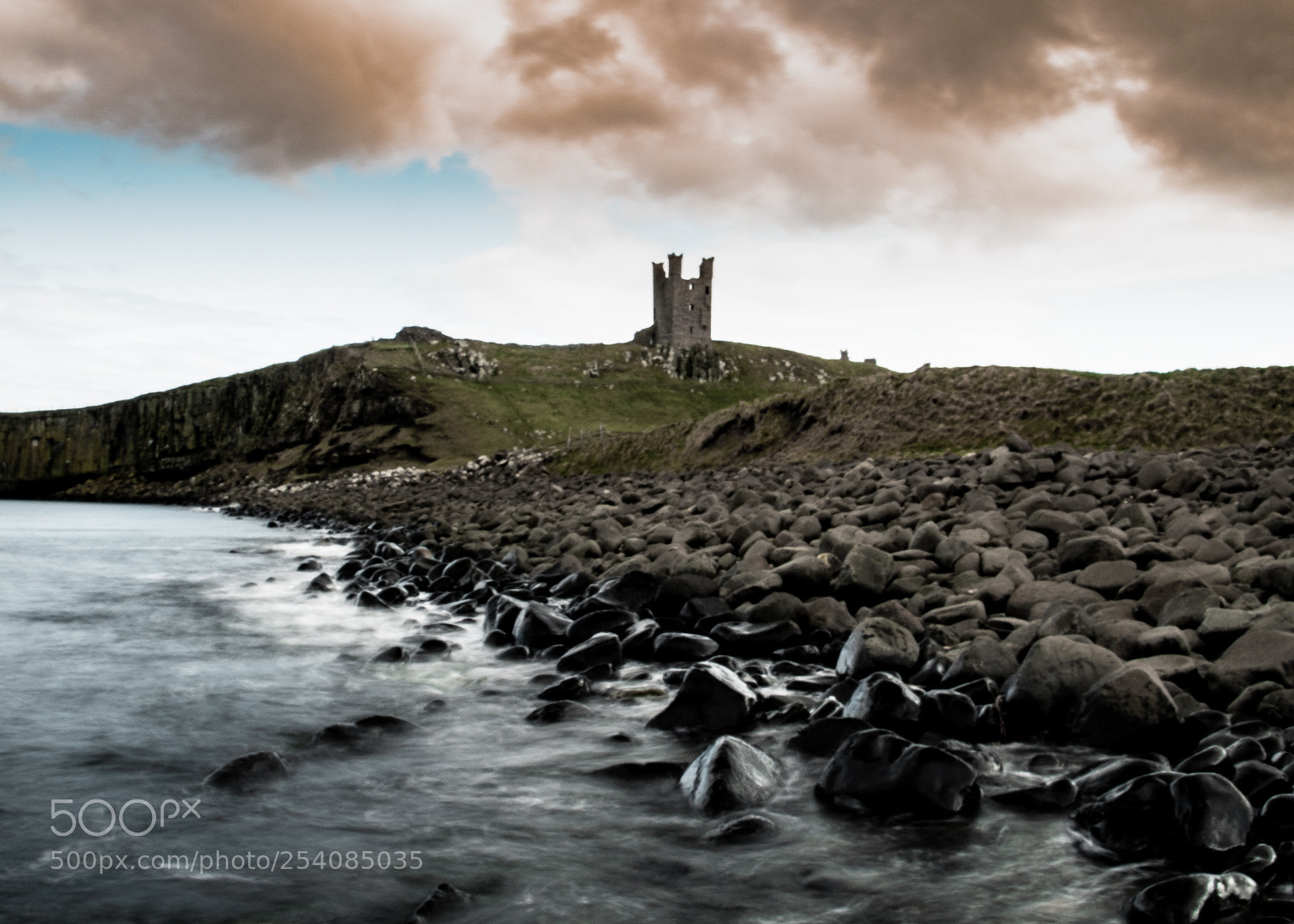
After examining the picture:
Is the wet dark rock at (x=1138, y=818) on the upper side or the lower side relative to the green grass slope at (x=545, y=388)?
lower

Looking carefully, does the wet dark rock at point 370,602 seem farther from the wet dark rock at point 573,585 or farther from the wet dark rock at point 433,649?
the wet dark rock at point 433,649

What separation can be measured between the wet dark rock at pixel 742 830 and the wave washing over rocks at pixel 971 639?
0.06 feet

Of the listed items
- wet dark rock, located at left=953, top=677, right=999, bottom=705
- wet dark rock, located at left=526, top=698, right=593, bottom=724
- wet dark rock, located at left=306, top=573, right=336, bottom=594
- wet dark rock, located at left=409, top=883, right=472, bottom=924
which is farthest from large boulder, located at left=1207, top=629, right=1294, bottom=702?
wet dark rock, located at left=306, top=573, right=336, bottom=594

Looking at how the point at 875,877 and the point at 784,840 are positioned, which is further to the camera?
the point at 784,840

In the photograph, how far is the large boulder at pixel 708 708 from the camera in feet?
19.4

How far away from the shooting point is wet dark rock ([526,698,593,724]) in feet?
20.7

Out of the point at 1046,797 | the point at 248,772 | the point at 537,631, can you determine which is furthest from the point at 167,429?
the point at 1046,797

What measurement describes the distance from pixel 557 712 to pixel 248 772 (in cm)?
214

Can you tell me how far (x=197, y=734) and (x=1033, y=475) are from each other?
11562 millimetres

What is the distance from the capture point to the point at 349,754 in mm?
5613

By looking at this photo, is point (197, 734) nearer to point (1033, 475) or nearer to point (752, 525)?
point (752, 525)

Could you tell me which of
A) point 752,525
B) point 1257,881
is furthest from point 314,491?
point 1257,881
